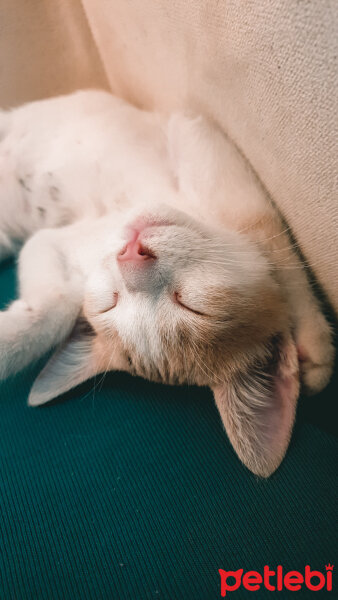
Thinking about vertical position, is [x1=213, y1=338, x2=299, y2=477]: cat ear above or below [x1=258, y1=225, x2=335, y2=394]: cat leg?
below

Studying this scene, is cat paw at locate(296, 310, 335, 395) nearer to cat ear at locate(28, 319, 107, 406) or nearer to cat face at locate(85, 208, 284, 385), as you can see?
cat face at locate(85, 208, 284, 385)

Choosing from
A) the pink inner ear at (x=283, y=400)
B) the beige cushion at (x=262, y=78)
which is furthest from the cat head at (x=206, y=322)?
the beige cushion at (x=262, y=78)

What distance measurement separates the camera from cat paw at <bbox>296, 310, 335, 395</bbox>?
0.83 metres

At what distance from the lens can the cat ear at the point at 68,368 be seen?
92cm

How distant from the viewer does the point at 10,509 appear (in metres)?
0.79

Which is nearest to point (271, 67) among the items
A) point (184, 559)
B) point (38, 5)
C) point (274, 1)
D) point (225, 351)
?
point (274, 1)

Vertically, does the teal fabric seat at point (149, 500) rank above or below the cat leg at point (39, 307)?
below

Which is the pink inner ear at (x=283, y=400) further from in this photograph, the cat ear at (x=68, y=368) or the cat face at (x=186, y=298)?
the cat ear at (x=68, y=368)

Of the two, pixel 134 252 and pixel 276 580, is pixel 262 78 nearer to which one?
pixel 134 252

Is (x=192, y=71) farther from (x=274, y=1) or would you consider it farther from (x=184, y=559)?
(x=184, y=559)

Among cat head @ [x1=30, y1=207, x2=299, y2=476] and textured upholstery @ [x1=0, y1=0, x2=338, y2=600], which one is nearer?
textured upholstery @ [x1=0, y1=0, x2=338, y2=600]

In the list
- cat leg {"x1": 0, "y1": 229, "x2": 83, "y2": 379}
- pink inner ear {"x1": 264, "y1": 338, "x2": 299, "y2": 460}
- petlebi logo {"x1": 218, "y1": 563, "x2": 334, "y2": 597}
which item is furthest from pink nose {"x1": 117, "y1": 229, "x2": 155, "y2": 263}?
petlebi logo {"x1": 218, "y1": 563, "x2": 334, "y2": 597}

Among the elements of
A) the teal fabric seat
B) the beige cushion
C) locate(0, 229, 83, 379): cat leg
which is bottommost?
the teal fabric seat

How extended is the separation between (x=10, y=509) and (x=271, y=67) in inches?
35.8
